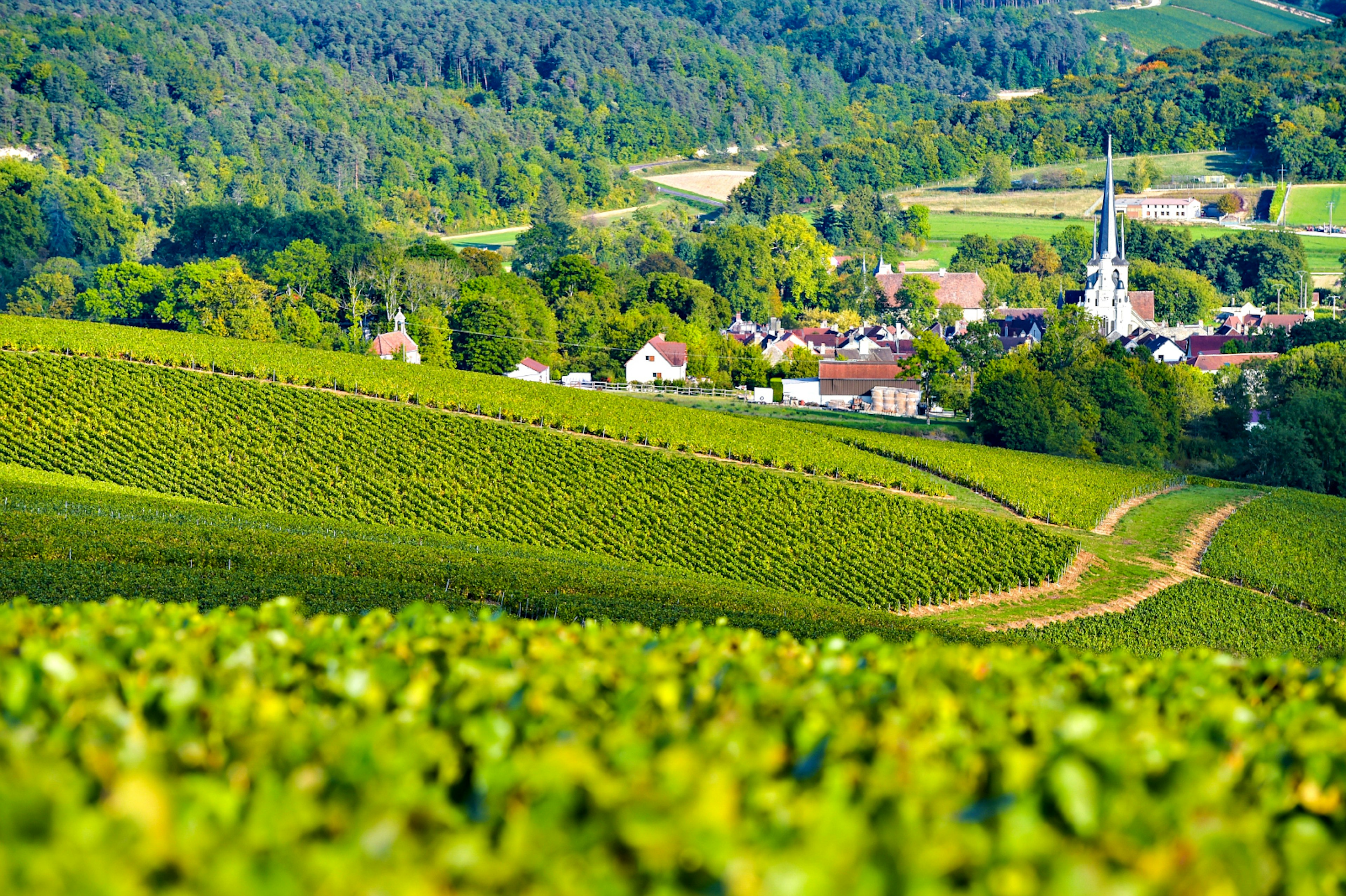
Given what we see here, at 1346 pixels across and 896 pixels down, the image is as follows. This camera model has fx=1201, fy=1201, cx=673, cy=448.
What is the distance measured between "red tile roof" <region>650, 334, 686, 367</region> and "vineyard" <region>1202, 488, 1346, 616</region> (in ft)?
181

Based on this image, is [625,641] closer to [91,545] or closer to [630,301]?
[91,545]

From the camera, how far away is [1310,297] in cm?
17400

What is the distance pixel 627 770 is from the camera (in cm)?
574

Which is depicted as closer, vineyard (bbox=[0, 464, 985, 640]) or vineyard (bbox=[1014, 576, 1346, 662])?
vineyard (bbox=[0, 464, 985, 640])

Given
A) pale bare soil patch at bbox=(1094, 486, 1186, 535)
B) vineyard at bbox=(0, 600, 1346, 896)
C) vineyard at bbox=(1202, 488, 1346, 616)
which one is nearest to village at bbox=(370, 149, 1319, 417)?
pale bare soil patch at bbox=(1094, 486, 1186, 535)

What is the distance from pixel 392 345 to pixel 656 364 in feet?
75.6

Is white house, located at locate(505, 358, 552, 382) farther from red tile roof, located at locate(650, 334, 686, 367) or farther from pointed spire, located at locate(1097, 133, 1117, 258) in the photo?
pointed spire, located at locate(1097, 133, 1117, 258)

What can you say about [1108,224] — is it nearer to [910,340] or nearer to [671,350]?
[910,340]

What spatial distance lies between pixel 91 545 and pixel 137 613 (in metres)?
19.7

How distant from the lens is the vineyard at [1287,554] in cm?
4397

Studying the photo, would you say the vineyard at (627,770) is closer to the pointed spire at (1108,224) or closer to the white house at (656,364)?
the white house at (656,364)

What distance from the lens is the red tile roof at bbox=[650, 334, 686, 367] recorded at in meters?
105

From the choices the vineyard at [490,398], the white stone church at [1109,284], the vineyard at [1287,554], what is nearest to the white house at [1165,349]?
the white stone church at [1109,284]

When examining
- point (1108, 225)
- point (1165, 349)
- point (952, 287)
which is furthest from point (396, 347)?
point (952, 287)
